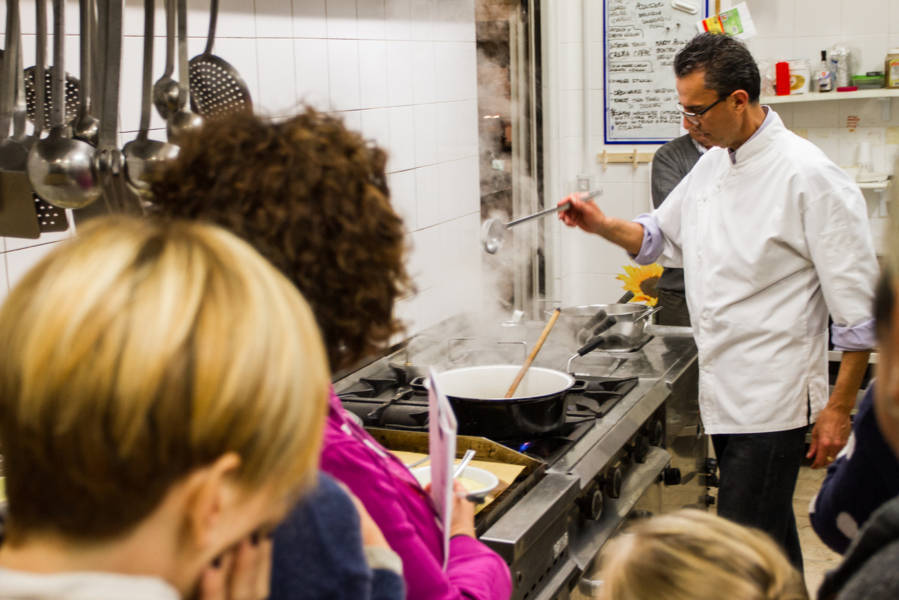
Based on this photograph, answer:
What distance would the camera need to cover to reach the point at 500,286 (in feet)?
14.6

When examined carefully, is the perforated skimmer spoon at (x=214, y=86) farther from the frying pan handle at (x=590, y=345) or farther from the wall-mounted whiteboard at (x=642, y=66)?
the wall-mounted whiteboard at (x=642, y=66)

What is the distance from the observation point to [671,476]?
266 centimetres

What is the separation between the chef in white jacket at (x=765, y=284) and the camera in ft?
7.80

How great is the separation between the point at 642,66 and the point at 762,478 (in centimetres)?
290

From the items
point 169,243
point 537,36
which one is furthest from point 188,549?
point 537,36

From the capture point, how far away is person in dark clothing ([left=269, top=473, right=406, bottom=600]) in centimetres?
86

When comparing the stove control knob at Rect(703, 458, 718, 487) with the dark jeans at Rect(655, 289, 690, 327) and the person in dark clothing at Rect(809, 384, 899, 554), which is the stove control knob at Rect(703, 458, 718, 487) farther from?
the person in dark clothing at Rect(809, 384, 899, 554)

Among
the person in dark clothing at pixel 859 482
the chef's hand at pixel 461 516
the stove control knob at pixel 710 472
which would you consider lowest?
the stove control knob at pixel 710 472

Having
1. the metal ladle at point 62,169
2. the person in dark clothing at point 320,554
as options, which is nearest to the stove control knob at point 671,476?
the metal ladle at point 62,169

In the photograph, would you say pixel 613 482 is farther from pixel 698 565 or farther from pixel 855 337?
pixel 698 565

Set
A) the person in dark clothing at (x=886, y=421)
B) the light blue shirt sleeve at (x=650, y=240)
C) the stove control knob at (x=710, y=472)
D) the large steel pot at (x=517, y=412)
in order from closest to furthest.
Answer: the person in dark clothing at (x=886, y=421) < the large steel pot at (x=517, y=412) < the light blue shirt sleeve at (x=650, y=240) < the stove control knob at (x=710, y=472)

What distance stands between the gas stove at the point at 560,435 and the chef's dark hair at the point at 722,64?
2.69 feet

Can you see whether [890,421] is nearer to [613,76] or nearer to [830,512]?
[830,512]

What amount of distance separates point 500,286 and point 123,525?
3848mm
